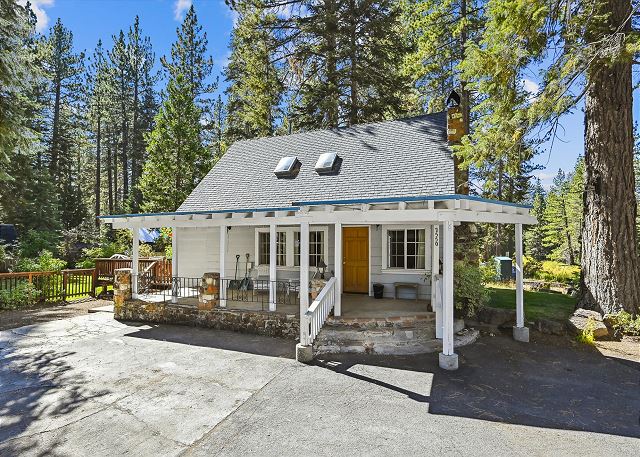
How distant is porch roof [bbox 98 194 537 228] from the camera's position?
20.5 ft

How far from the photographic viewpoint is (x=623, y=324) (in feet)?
26.4

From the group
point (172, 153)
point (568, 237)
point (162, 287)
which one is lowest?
point (162, 287)

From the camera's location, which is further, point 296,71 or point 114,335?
point 296,71

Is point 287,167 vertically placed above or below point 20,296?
above

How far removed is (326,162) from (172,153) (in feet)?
39.0

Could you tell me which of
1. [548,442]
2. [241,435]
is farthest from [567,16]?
[241,435]

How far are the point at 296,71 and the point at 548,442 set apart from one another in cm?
1820

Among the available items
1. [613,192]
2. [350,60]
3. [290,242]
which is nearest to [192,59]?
[350,60]

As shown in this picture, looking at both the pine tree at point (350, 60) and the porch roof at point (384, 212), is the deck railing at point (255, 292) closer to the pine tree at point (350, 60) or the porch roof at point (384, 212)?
the porch roof at point (384, 212)

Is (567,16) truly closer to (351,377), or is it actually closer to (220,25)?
(351,377)

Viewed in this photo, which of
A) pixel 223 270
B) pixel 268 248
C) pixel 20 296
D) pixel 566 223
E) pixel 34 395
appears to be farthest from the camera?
pixel 566 223

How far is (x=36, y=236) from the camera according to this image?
68.4 ft

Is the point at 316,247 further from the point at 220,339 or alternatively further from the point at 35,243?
the point at 35,243

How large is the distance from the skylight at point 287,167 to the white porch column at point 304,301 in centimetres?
465
